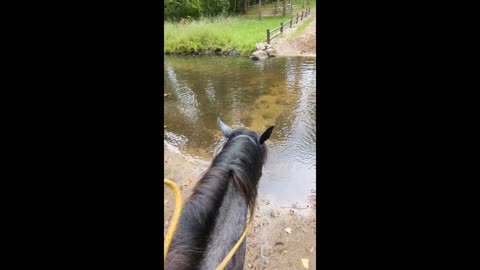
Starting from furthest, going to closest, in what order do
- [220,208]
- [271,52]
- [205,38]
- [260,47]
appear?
1. [205,38]
2. [260,47]
3. [271,52]
4. [220,208]

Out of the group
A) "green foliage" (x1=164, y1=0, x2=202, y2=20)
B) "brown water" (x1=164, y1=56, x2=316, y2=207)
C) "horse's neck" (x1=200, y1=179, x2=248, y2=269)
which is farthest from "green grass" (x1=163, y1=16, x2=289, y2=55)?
"horse's neck" (x1=200, y1=179, x2=248, y2=269)

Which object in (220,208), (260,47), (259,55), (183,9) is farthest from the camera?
(183,9)

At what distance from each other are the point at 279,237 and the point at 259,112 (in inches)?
143

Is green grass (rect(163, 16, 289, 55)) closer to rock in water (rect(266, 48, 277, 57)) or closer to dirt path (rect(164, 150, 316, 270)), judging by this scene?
rock in water (rect(266, 48, 277, 57))

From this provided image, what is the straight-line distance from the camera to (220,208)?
1438 mm

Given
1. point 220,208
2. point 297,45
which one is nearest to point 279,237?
point 220,208

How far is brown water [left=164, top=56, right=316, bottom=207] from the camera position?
13.2 feet

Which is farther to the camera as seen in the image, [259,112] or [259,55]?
[259,55]

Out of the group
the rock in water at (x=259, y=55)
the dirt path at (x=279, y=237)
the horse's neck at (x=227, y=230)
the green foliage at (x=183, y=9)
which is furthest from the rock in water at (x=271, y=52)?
the horse's neck at (x=227, y=230)

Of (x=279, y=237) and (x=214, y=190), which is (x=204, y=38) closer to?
(x=279, y=237)
